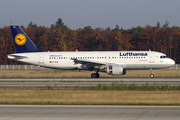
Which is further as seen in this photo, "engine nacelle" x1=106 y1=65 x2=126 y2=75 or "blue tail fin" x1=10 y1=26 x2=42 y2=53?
"blue tail fin" x1=10 y1=26 x2=42 y2=53

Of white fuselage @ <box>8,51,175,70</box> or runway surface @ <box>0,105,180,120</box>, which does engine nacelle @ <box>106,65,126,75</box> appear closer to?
white fuselage @ <box>8,51,175,70</box>

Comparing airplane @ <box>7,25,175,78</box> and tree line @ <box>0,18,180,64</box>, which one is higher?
tree line @ <box>0,18,180,64</box>

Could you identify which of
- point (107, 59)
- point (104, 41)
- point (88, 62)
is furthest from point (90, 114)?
point (104, 41)

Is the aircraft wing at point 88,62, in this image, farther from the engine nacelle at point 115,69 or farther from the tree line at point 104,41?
the tree line at point 104,41

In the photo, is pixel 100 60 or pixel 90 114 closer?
pixel 90 114

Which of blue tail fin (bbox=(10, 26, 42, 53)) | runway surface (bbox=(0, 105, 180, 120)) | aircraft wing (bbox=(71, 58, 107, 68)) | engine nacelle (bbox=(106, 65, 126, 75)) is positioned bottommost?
runway surface (bbox=(0, 105, 180, 120))

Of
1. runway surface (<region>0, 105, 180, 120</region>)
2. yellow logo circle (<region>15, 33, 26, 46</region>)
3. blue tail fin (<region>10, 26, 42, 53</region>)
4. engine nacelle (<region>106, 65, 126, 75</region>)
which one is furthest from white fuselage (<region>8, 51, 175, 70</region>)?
runway surface (<region>0, 105, 180, 120</region>)

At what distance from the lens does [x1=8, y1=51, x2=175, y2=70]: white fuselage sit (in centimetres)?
4059

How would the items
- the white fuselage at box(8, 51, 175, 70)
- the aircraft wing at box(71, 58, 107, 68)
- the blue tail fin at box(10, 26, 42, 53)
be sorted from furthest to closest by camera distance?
the blue tail fin at box(10, 26, 42, 53)
the white fuselage at box(8, 51, 175, 70)
the aircraft wing at box(71, 58, 107, 68)

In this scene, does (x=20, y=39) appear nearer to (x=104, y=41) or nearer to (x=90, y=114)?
(x=90, y=114)

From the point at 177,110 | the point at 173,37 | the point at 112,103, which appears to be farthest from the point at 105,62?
the point at 173,37

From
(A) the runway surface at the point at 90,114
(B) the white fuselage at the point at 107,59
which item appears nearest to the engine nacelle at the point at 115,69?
(B) the white fuselage at the point at 107,59

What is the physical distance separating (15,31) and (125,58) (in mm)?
18554

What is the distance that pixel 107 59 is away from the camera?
134 ft
